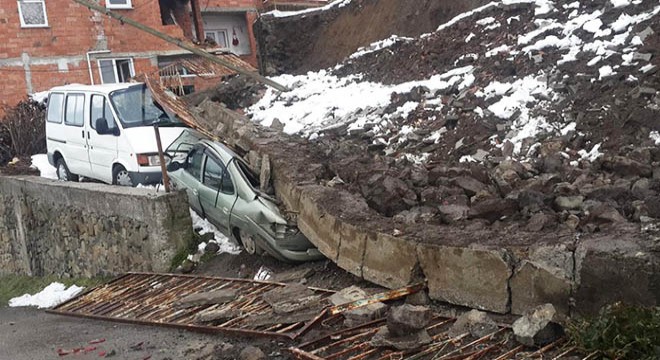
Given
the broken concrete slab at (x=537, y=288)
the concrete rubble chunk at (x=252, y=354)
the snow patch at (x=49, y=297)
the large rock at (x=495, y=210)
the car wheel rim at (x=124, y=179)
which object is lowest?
the snow patch at (x=49, y=297)

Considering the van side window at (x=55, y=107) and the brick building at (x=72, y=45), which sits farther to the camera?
the brick building at (x=72, y=45)

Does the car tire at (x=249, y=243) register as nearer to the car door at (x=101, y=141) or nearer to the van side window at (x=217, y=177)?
the van side window at (x=217, y=177)

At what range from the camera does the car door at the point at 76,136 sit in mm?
11555

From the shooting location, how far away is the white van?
10.5 m

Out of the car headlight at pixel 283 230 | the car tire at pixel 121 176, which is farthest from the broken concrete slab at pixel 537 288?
the car tire at pixel 121 176

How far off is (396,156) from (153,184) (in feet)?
14.3

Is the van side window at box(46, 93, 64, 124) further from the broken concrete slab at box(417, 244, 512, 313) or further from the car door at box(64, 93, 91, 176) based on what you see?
the broken concrete slab at box(417, 244, 512, 313)

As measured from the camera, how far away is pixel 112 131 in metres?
10.8

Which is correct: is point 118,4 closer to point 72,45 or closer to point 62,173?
point 72,45

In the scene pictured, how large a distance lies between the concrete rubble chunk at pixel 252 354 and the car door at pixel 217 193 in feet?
11.0

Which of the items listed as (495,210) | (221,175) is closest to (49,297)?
(221,175)

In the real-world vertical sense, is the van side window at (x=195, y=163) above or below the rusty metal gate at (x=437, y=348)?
above

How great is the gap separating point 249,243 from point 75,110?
18.6 ft

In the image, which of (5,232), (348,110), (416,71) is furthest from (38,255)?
(416,71)
